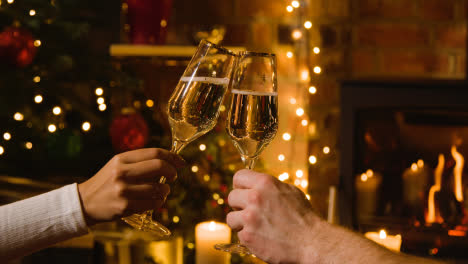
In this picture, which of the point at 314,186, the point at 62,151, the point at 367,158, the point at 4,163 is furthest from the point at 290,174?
the point at 4,163

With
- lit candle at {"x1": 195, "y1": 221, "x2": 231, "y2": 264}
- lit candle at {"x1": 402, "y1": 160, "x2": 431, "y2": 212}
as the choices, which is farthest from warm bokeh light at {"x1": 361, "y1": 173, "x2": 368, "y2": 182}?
lit candle at {"x1": 195, "y1": 221, "x2": 231, "y2": 264}

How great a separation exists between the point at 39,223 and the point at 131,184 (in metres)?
0.21

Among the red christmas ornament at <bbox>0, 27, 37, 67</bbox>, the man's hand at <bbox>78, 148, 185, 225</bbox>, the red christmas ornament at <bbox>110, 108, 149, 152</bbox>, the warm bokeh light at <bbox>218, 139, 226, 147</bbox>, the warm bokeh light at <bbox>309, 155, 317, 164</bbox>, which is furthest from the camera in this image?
the warm bokeh light at <bbox>309, 155, 317, 164</bbox>

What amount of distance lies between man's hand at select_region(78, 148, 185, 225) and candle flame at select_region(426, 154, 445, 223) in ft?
3.70

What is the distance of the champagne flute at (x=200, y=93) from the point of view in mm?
879

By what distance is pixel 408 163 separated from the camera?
1.72m

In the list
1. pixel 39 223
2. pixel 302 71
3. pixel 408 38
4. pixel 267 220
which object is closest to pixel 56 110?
pixel 39 223

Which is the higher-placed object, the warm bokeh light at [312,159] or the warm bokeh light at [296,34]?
the warm bokeh light at [296,34]

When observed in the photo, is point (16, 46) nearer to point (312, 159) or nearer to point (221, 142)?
point (221, 142)

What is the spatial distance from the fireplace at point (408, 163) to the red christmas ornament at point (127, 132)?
0.65 metres

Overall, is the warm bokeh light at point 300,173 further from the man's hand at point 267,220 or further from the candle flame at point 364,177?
the man's hand at point 267,220

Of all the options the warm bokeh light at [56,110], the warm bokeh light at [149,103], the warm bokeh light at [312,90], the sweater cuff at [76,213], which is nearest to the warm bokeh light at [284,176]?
the warm bokeh light at [312,90]

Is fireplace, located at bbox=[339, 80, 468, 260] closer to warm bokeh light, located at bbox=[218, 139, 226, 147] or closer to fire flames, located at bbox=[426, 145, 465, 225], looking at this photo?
fire flames, located at bbox=[426, 145, 465, 225]

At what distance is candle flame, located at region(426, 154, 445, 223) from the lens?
5.61 ft
